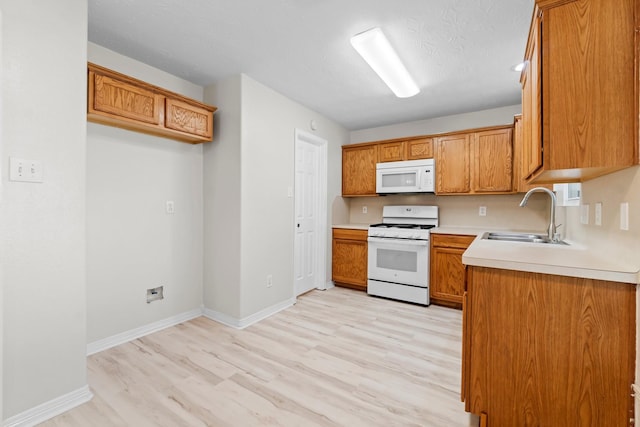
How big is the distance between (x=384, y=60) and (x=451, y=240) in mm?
2072

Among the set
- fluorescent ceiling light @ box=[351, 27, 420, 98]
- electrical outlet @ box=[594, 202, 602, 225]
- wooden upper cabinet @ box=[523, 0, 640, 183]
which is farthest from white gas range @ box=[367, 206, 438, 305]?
wooden upper cabinet @ box=[523, 0, 640, 183]

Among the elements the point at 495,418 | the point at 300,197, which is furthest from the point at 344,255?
the point at 495,418

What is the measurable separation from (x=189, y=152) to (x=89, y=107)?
3.17 ft

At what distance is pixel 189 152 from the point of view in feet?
9.31

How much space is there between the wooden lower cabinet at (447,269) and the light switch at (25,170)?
11.3 ft

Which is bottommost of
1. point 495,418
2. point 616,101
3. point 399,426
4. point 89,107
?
point 399,426

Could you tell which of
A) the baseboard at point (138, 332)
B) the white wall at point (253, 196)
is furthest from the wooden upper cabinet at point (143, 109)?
the baseboard at point (138, 332)

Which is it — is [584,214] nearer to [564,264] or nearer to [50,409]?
[564,264]

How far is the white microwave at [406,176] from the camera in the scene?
11.9 ft

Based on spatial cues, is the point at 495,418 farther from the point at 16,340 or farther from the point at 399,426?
the point at 16,340

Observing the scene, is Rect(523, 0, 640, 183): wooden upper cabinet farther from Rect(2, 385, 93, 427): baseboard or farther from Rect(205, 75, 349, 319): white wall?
Rect(2, 385, 93, 427): baseboard

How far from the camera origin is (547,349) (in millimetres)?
1253

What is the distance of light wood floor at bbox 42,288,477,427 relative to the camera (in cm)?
154

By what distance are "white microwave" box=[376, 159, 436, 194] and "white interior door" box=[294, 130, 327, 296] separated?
2.69ft
